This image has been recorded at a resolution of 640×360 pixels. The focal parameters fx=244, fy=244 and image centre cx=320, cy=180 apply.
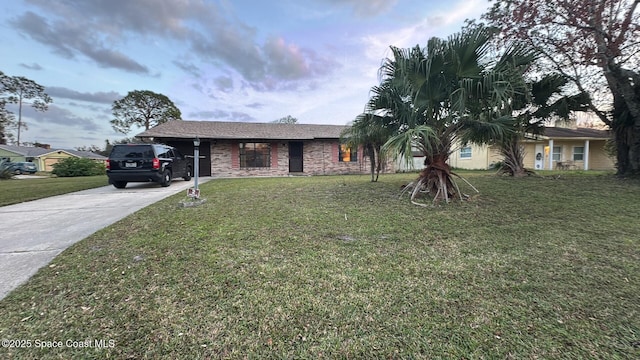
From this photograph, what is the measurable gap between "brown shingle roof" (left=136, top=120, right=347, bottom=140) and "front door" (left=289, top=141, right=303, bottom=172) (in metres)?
0.72

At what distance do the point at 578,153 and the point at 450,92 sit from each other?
20.3 metres

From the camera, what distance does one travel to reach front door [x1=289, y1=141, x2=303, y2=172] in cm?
1572

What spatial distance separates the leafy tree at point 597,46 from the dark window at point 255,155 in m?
12.1

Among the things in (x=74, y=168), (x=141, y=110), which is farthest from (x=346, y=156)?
(x=141, y=110)

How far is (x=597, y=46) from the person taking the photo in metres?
7.02

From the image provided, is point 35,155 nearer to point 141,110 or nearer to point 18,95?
point 18,95

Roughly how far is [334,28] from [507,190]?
8.62 m

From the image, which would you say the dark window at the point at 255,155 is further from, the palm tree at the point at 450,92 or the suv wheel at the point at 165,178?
the palm tree at the point at 450,92

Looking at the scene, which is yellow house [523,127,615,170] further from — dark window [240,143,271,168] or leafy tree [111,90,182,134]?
leafy tree [111,90,182,134]

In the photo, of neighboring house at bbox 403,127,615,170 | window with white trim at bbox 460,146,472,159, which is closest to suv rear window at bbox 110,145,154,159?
neighboring house at bbox 403,127,615,170

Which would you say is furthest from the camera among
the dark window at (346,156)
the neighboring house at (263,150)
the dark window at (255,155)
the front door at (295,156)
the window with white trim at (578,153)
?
the window with white trim at (578,153)

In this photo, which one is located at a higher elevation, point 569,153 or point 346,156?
point 569,153

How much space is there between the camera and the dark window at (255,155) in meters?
14.9

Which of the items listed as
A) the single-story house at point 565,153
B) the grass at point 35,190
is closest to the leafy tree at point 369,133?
the grass at point 35,190
